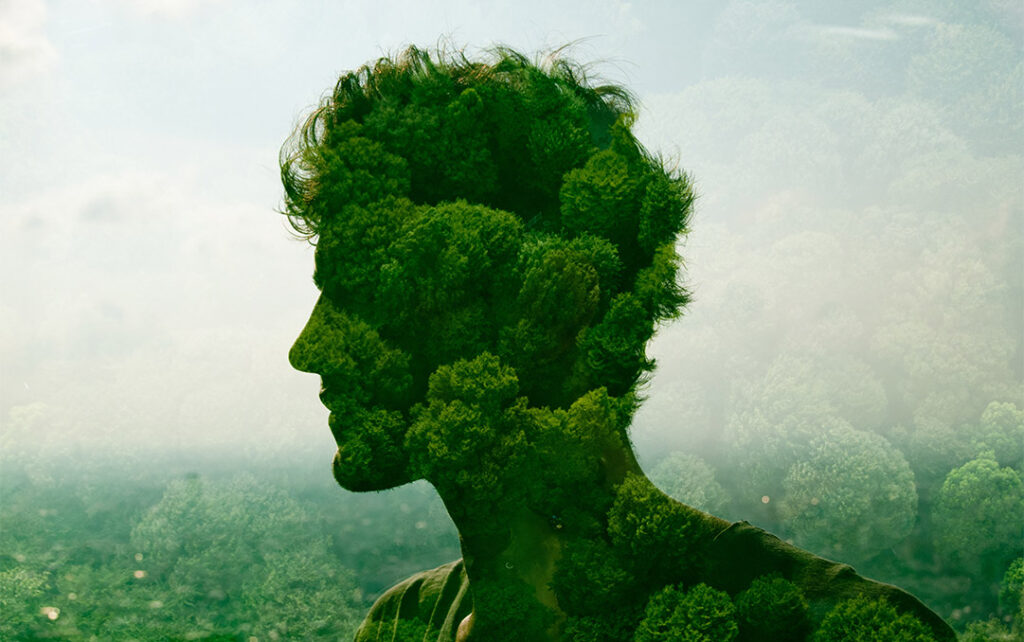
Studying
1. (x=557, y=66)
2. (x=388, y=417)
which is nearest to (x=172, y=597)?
(x=388, y=417)

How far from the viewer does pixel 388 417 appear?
318cm

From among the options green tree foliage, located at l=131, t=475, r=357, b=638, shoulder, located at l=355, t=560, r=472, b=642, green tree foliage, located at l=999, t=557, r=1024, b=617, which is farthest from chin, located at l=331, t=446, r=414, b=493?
green tree foliage, located at l=999, t=557, r=1024, b=617

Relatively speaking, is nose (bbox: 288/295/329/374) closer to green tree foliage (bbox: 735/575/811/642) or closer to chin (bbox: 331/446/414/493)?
chin (bbox: 331/446/414/493)

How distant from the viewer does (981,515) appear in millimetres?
5598

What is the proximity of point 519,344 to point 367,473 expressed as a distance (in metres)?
0.76

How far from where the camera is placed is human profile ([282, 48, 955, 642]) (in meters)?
3.01

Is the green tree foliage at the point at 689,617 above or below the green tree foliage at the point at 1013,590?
below

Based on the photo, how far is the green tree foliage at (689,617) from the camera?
284cm

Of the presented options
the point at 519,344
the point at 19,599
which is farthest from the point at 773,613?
the point at 19,599

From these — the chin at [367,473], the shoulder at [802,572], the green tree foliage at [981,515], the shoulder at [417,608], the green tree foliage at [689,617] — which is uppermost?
the green tree foliage at [981,515]

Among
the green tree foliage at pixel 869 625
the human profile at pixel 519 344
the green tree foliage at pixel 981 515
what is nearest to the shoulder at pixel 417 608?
the human profile at pixel 519 344

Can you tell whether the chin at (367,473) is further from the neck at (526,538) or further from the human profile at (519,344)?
the neck at (526,538)

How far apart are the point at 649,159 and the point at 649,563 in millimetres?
1546

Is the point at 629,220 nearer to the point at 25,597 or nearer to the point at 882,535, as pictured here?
the point at 882,535
